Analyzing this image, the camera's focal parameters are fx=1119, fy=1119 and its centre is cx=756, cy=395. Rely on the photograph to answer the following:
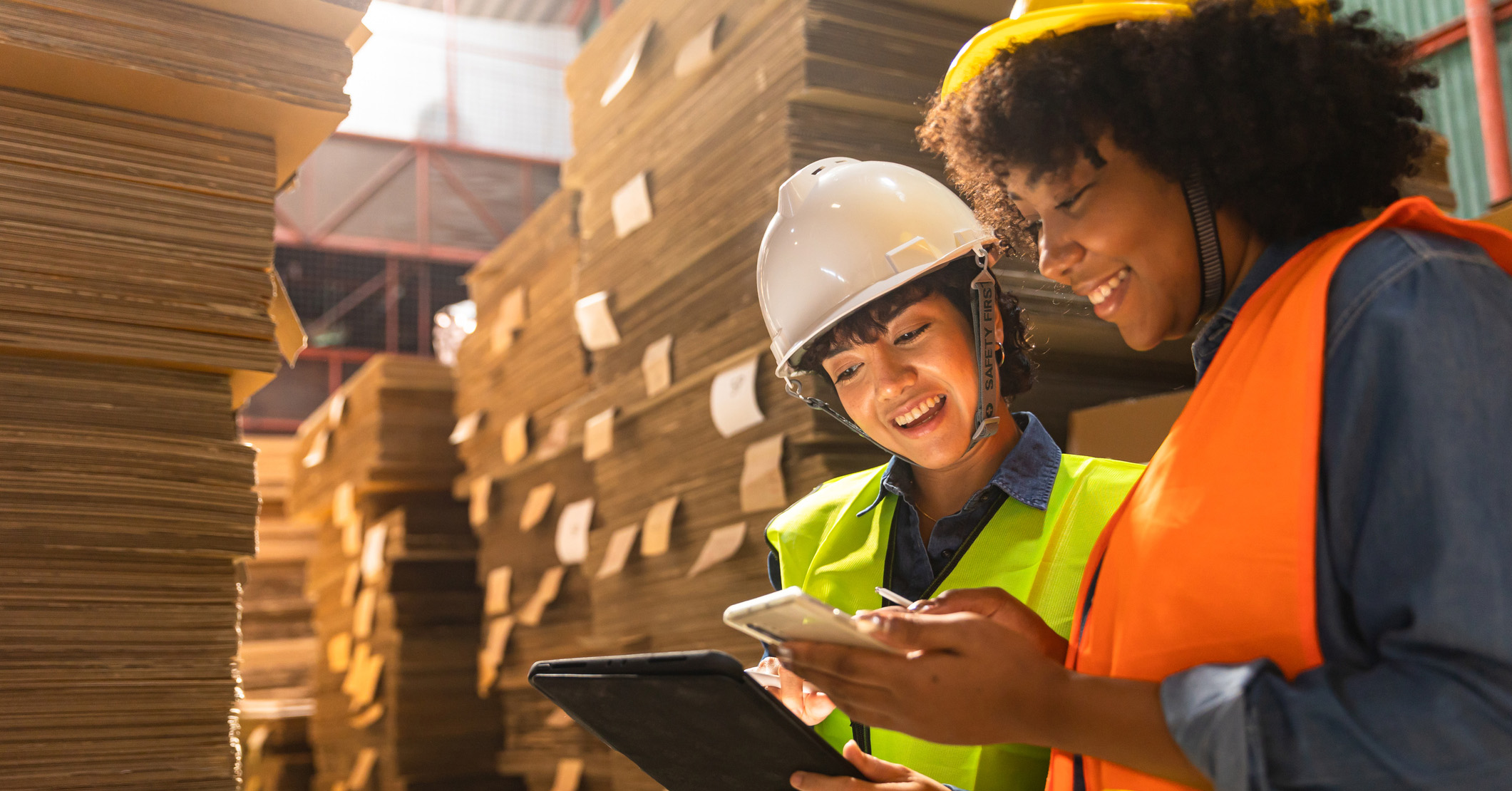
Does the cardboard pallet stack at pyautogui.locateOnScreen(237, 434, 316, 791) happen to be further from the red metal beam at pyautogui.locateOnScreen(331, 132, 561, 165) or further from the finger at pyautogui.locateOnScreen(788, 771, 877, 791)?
the finger at pyautogui.locateOnScreen(788, 771, 877, 791)

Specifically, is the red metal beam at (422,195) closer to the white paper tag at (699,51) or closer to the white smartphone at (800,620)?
the white paper tag at (699,51)

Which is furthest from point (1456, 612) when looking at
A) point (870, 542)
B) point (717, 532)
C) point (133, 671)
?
point (717, 532)

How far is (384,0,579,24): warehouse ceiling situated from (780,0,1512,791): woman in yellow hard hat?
14651 millimetres

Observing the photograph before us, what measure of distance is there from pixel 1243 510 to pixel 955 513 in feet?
3.71

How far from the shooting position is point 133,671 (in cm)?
233

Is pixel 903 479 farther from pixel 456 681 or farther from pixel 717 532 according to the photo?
pixel 456 681

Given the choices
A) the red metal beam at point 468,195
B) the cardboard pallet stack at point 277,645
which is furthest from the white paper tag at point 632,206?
the red metal beam at point 468,195

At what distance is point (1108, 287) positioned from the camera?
4.46ft

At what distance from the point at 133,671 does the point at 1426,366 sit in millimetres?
2400

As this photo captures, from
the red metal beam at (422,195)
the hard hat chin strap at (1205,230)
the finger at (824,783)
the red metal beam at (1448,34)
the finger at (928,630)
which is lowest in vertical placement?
the finger at (824,783)

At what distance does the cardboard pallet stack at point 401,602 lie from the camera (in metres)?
5.80

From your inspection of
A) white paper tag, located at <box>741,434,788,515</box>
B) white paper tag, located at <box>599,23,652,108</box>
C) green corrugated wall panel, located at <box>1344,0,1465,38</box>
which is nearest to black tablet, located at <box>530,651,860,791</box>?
white paper tag, located at <box>741,434,788,515</box>

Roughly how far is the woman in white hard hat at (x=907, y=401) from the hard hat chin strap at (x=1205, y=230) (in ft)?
2.45

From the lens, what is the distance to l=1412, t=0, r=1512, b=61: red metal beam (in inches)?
277
